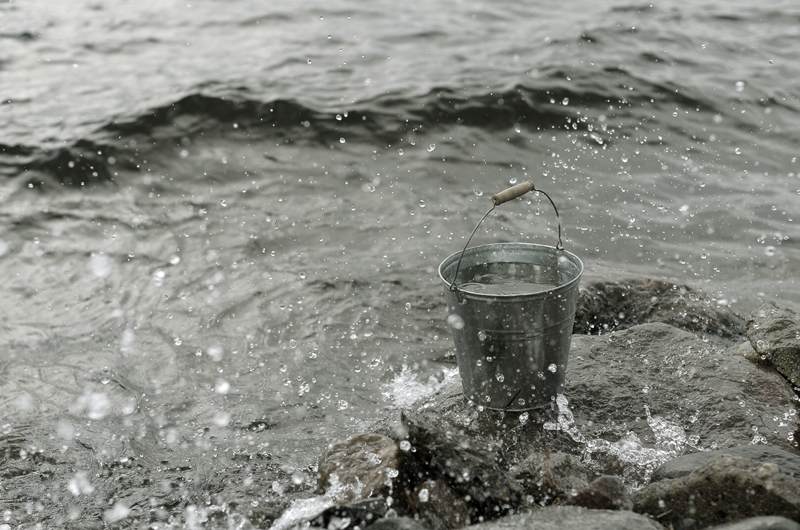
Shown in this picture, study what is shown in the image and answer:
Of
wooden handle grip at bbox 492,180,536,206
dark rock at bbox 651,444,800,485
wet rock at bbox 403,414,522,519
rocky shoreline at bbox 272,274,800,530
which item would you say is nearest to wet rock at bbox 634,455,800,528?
rocky shoreline at bbox 272,274,800,530

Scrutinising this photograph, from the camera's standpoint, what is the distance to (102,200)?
786cm

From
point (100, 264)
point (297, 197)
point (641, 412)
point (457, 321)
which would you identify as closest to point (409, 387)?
point (457, 321)

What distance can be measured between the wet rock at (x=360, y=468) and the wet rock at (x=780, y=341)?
2.12 meters

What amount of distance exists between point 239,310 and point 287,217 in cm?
187

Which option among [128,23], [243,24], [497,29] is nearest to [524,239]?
[497,29]

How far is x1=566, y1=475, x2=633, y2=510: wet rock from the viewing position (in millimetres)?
2643

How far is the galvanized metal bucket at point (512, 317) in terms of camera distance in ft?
10.9

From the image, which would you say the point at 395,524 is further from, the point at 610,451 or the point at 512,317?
the point at 610,451

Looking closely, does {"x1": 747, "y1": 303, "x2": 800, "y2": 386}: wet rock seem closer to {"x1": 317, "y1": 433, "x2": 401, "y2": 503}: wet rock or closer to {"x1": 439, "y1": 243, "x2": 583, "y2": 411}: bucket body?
{"x1": 439, "y1": 243, "x2": 583, "y2": 411}: bucket body

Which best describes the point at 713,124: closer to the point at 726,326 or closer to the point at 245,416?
the point at 726,326

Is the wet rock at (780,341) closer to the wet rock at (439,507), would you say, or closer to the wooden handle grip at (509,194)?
the wooden handle grip at (509,194)

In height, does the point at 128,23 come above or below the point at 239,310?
above

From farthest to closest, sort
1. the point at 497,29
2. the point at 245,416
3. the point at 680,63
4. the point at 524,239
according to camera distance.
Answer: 1. the point at 497,29
2. the point at 680,63
3. the point at 524,239
4. the point at 245,416

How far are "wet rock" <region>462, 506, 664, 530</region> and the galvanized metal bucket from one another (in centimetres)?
92
